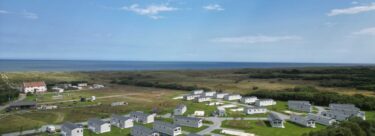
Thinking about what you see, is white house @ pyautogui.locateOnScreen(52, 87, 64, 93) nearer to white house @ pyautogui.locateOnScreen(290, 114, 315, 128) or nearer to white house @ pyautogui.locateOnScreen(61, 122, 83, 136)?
white house @ pyautogui.locateOnScreen(61, 122, 83, 136)

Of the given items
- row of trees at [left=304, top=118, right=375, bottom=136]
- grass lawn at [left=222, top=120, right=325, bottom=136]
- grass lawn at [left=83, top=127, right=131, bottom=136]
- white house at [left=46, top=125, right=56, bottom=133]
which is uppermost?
row of trees at [left=304, top=118, right=375, bottom=136]

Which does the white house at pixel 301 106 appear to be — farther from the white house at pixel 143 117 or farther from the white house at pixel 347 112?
the white house at pixel 143 117

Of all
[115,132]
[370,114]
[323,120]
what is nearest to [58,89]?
[115,132]

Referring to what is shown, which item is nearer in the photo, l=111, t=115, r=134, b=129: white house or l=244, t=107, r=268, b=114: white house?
l=111, t=115, r=134, b=129: white house

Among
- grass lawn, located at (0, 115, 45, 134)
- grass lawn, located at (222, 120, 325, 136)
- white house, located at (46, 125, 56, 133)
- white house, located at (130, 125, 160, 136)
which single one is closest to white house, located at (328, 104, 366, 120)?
grass lawn, located at (222, 120, 325, 136)

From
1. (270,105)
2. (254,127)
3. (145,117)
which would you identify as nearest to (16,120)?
(145,117)

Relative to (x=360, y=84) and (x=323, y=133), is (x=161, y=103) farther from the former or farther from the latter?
(x=360, y=84)
